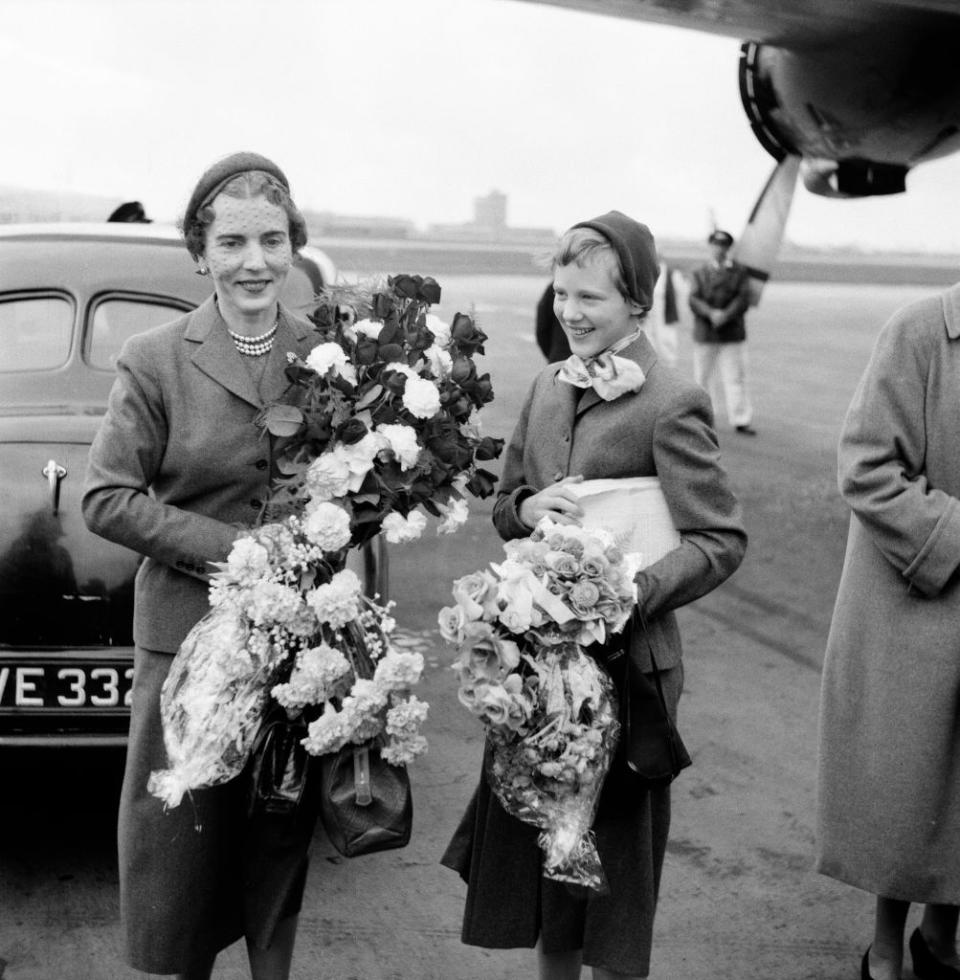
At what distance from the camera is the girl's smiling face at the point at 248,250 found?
256cm

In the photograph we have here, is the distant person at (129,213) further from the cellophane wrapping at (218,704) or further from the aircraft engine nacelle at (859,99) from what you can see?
the cellophane wrapping at (218,704)

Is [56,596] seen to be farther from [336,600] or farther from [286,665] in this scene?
[336,600]

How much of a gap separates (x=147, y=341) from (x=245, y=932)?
1314mm

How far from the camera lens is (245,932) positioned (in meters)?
2.80

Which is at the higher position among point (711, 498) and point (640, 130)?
point (640, 130)

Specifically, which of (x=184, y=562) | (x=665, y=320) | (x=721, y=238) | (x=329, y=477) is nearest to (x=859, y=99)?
(x=721, y=238)

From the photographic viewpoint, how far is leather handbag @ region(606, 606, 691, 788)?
254 centimetres

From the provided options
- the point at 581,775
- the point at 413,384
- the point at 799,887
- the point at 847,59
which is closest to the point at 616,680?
the point at 581,775

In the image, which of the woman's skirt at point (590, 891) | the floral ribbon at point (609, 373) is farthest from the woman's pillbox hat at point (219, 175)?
the woman's skirt at point (590, 891)

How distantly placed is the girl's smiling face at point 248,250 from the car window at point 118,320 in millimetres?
2236

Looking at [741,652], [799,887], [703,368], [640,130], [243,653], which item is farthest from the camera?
[640,130]

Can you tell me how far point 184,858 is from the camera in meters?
2.67

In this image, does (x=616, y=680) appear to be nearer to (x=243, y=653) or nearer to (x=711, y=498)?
(x=711, y=498)

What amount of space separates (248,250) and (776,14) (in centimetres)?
489
